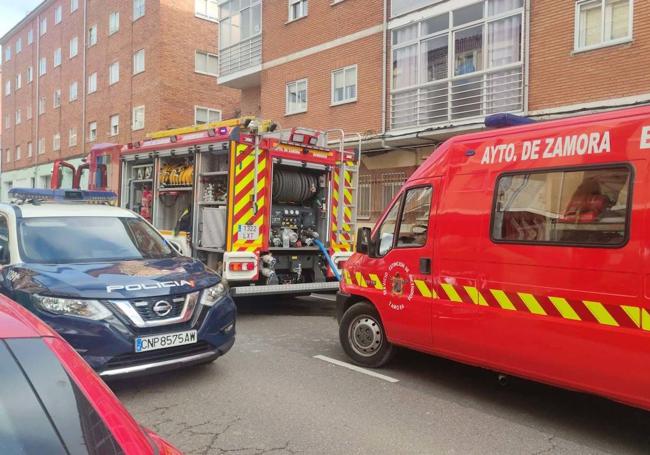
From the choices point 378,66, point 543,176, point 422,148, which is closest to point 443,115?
point 422,148

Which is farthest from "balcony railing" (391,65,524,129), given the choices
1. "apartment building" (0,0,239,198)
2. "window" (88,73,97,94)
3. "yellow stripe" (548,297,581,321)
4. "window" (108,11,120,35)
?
"window" (88,73,97,94)

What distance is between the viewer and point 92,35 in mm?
29766

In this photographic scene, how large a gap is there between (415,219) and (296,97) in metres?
13.4

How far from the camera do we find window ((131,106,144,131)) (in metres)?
25.3

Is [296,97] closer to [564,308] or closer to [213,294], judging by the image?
[213,294]

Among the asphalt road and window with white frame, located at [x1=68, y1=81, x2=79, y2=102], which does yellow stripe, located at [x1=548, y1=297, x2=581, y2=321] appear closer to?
the asphalt road

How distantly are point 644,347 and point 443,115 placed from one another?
35.3 ft

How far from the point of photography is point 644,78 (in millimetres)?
10000

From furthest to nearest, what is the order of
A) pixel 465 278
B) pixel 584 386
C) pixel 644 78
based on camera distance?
pixel 644 78 → pixel 465 278 → pixel 584 386

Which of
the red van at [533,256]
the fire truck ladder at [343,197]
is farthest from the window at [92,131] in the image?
the red van at [533,256]

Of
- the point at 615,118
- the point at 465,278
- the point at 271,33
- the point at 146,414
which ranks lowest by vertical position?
the point at 146,414

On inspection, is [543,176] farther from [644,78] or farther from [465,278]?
[644,78]

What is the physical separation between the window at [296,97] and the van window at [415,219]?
12.6 meters

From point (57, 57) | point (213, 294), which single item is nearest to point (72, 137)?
point (57, 57)
